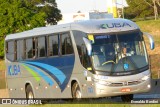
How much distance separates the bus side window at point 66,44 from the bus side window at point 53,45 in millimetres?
550

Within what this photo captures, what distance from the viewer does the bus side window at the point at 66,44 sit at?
962 inches

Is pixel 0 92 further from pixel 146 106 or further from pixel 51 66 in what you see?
pixel 146 106

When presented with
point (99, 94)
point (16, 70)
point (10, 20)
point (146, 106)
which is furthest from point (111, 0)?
point (10, 20)

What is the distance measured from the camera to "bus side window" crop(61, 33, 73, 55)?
2444 centimetres

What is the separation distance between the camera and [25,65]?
2828 centimetres

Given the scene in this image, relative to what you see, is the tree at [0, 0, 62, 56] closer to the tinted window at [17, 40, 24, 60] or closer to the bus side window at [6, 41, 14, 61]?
the bus side window at [6, 41, 14, 61]

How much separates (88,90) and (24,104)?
3098 mm

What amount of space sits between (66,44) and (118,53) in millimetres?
2677

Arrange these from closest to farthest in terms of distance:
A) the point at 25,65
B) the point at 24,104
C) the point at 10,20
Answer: the point at 24,104
the point at 25,65
the point at 10,20

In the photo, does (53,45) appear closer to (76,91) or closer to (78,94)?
(76,91)

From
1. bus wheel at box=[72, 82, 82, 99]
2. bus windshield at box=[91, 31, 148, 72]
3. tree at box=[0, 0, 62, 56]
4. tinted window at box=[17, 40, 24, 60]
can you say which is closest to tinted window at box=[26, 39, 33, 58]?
tinted window at box=[17, 40, 24, 60]

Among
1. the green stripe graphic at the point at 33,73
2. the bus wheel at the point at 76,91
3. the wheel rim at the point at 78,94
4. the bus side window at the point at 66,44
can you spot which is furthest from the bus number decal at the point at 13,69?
the wheel rim at the point at 78,94

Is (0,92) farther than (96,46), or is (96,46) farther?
(0,92)

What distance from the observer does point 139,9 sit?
117438mm
